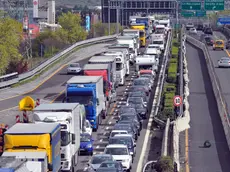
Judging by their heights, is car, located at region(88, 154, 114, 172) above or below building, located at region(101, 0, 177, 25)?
below

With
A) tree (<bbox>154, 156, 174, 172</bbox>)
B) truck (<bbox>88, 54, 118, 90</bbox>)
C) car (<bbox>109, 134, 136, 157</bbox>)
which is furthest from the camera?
truck (<bbox>88, 54, 118, 90</bbox>)

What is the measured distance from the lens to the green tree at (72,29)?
130 m

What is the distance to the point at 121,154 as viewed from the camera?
3200 centimetres

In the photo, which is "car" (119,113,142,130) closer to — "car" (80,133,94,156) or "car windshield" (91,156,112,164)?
"car" (80,133,94,156)

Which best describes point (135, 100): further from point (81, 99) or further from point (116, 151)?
point (116, 151)

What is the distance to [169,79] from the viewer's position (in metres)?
57.6

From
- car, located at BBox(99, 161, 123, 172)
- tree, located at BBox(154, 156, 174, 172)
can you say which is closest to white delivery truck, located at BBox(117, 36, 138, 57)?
car, located at BBox(99, 161, 123, 172)

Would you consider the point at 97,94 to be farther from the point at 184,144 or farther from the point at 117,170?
the point at 117,170

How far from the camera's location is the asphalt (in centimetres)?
3225

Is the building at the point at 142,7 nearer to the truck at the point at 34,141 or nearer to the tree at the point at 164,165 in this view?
the tree at the point at 164,165

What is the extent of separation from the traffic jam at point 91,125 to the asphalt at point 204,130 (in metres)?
2.65

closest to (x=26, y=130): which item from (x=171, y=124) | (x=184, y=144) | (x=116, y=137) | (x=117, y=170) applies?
(x=117, y=170)

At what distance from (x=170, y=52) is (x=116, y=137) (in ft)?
150

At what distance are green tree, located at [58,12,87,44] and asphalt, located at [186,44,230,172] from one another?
211 ft
